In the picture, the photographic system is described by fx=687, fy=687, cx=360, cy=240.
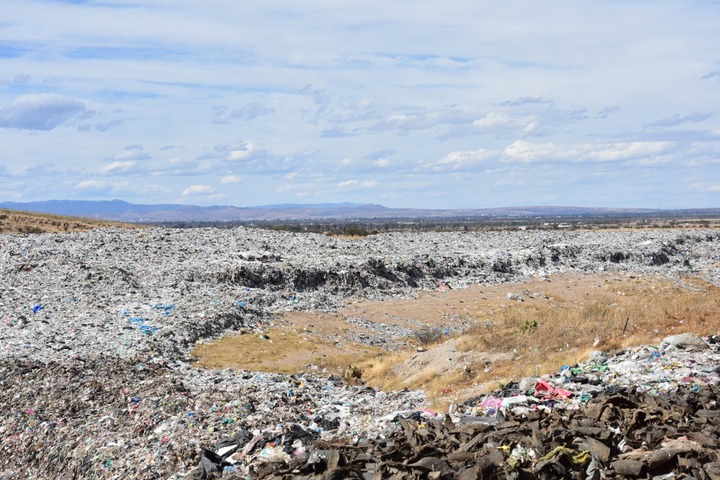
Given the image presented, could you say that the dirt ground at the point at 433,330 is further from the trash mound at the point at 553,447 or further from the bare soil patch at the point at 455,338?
the trash mound at the point at 553,447

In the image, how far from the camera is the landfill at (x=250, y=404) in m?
6.83

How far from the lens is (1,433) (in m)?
10.6

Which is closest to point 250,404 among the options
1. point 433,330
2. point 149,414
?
point 149,414

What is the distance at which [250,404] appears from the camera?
10.6 metres

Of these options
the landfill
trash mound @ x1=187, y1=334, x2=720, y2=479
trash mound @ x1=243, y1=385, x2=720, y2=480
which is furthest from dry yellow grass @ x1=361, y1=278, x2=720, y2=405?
trash mound @ x1=243, y1=385, x2=720, y2=480

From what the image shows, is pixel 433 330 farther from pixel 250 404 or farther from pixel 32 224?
pixel 32 224

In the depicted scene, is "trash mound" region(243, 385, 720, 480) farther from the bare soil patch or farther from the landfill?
the bare soil patch

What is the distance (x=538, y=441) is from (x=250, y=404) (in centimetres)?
506

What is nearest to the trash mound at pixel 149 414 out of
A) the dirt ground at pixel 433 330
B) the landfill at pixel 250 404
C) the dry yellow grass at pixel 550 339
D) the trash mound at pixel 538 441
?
the landfill at pixel 250 404

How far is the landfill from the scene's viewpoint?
6828mm

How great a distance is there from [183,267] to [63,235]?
919 cm

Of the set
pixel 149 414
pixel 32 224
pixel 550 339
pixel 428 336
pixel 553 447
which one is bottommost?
pixel 428 336

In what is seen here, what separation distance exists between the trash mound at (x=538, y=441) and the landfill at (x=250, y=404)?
0.07 ft

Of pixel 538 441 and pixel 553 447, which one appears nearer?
pixel 553 447
